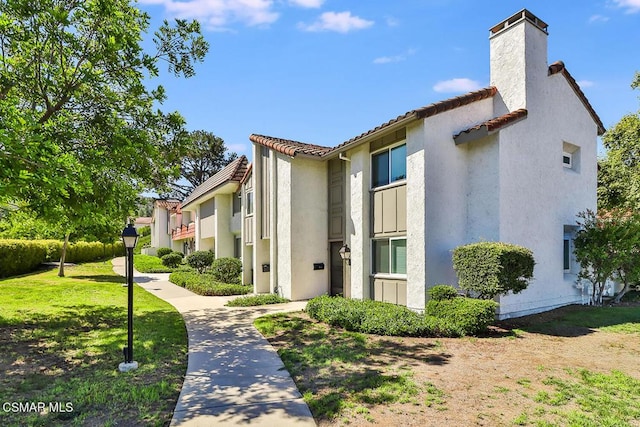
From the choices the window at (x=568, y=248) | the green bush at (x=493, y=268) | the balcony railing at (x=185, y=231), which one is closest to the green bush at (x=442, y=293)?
A: the green bush at (x=493, y=268)

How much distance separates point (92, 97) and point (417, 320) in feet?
33.1

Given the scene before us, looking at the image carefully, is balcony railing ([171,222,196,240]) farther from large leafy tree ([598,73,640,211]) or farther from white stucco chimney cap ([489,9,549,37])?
large leafy tree ([598,73,640,211])

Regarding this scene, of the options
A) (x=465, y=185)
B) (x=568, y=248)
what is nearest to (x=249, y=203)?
(x=465, y=185)

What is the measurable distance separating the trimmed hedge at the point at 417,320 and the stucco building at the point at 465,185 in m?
1.20

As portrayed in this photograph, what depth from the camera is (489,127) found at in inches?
401

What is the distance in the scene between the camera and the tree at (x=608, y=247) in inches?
466

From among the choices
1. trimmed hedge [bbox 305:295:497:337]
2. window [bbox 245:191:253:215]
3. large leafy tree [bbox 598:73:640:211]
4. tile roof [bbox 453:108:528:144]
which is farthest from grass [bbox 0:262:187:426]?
large leafy tree [bbox 598:73:640:211]

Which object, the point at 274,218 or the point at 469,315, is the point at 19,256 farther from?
the point at 469,315

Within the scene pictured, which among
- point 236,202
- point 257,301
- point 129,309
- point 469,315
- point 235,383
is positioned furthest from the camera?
point 236,202

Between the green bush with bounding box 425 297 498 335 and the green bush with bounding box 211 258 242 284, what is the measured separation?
13.1 m

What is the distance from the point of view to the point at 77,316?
11.4 meters

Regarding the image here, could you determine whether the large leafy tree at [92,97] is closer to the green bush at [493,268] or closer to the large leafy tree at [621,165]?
the green bush at [493,268]

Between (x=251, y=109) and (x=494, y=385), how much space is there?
12009 millimetres

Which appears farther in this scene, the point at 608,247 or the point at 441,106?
the point at 608,247
